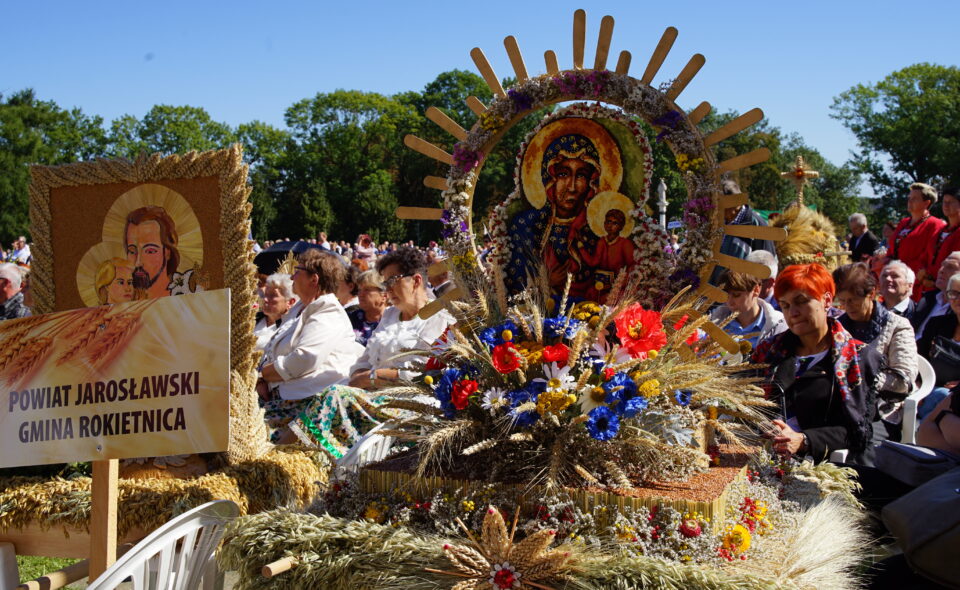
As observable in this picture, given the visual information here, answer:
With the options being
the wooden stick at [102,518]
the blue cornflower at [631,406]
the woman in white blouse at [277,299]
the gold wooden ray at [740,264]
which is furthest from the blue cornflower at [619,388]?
the woman in white blouse at [277,299]

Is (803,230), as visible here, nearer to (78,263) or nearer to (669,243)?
(669,243)

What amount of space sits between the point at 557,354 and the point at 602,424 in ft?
0.94

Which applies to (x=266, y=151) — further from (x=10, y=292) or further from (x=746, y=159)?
(x=746, y=159)

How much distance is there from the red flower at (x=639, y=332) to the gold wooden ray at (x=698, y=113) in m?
0.90

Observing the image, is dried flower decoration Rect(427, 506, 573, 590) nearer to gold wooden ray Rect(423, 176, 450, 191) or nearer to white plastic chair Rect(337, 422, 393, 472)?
white plastic chair Rect(337, 422, 393, 472)

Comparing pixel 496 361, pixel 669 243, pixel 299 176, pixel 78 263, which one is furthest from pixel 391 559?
pixel 299 176

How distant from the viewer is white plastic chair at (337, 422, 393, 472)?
331cm

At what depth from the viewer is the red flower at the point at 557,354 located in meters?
2.60

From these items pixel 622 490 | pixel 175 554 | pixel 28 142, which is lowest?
pixel 175 554

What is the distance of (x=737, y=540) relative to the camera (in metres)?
2.30

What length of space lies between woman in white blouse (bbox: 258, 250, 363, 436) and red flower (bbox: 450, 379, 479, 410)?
8.26ft

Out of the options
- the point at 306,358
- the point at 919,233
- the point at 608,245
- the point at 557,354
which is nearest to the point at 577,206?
the point at 608,245

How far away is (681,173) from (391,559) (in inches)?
71.9

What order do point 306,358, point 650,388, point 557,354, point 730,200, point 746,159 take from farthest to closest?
point 306,358, point 730,200, point 746,159, point 557,354, point 650,388
